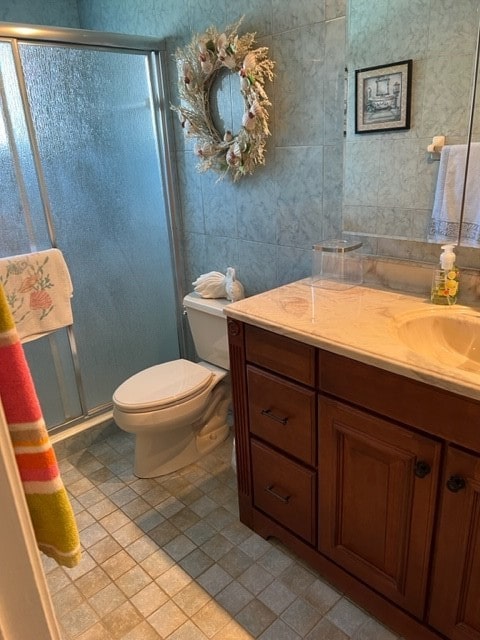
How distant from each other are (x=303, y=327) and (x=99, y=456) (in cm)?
144

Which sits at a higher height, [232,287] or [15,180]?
[15,180]

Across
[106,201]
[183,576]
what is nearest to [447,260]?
[183,576]

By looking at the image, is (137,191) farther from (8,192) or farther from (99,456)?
(99,456)

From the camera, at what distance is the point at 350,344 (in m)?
1.20

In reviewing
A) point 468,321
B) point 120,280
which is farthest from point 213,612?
point 120,280

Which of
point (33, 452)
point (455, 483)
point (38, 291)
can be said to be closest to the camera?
point (33, 452)

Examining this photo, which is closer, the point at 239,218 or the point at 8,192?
the point at 8,192

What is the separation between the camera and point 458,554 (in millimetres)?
1140

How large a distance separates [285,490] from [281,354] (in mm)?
496

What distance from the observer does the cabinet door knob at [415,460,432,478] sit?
44.3 inches

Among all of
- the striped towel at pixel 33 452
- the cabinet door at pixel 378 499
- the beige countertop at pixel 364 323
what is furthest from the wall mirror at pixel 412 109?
the striped towel at pixel 33 452

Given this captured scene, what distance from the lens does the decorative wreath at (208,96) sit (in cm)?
176

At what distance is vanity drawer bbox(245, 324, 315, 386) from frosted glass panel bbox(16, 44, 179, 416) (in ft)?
3.57

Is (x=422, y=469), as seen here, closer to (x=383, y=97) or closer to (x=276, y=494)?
(x=276, y=494)
